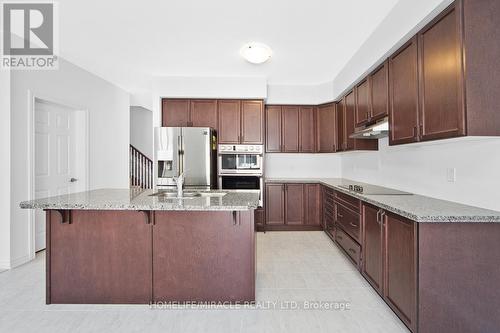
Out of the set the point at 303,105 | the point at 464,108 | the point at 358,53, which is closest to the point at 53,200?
the point at 464,108

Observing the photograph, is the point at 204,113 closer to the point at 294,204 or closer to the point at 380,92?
the point at 294,204

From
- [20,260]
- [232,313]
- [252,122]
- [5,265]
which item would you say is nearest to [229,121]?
[252,122]

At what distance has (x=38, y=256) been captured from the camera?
11.4 feet

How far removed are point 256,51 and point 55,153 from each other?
9.86 ft

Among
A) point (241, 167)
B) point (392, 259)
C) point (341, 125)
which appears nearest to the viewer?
point (392, 259)

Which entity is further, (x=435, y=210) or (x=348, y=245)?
(x=348, y=245)

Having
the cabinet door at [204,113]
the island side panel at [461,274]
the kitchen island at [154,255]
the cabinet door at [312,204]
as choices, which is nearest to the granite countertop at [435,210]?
the island side panel at [461,274]

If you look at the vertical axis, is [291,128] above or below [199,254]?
above

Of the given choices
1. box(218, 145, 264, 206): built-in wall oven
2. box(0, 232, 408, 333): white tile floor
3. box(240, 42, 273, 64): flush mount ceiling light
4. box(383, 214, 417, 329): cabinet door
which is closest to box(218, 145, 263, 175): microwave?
box(218, 145, 264, 206): built-in wall oven

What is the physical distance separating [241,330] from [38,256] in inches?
114

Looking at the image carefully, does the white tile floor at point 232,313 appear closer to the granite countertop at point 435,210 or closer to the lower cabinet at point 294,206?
the granite countertop at point 435,210

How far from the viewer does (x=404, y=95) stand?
2.45m

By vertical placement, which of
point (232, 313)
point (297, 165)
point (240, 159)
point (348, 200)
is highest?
point (240, 159)

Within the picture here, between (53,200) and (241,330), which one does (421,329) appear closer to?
(241,330)
